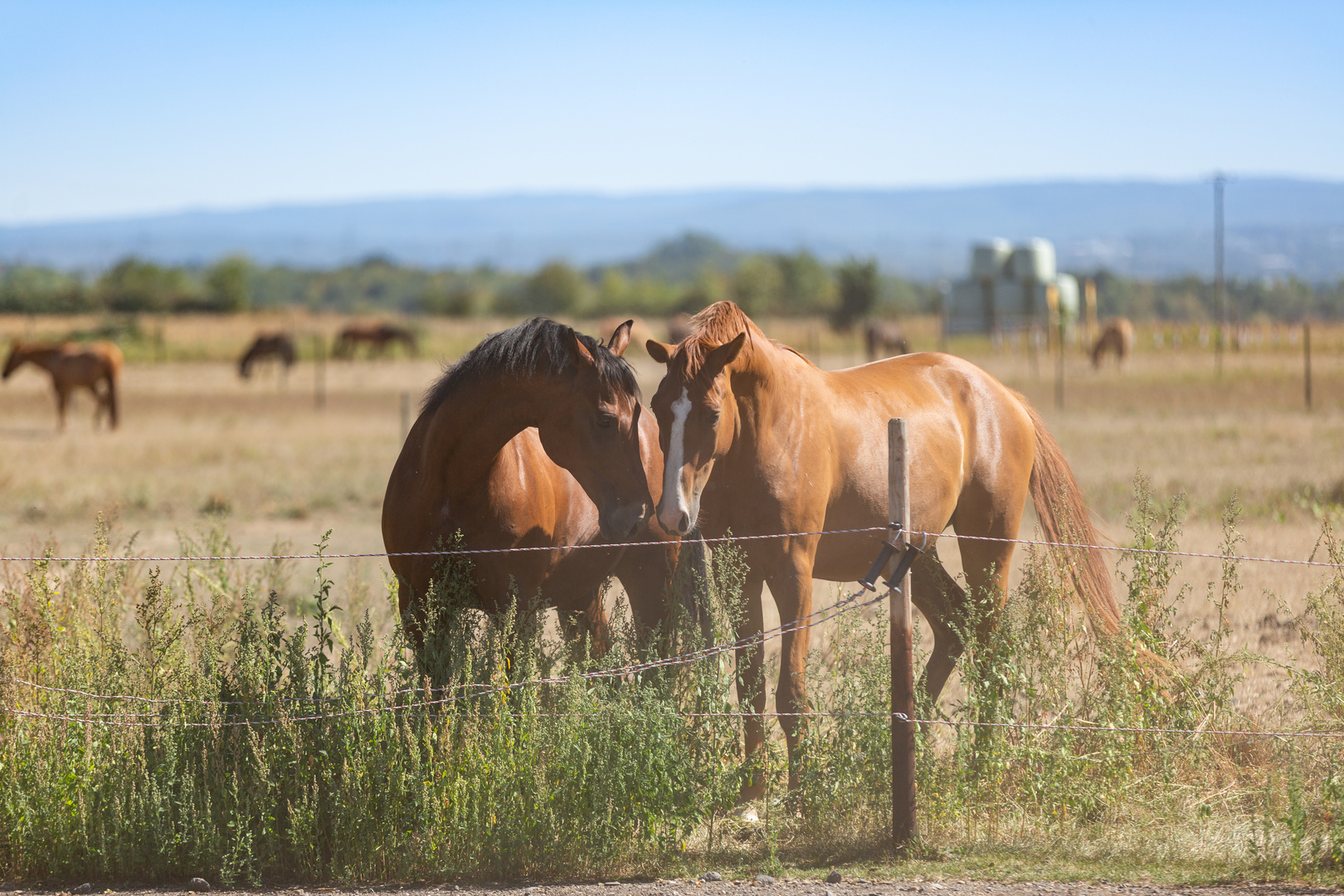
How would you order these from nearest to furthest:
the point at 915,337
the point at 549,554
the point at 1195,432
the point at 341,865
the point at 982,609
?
the point at 341,865 < the point at 549,554 < the point at 982,609 < the point at 1195,432 < the point at 915,337

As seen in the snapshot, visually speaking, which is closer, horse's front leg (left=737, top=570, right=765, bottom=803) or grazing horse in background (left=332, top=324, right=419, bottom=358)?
horse's front leg (left=737, top=570, right=765, bottom=803)

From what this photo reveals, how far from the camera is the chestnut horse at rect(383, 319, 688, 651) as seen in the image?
15.0 ft

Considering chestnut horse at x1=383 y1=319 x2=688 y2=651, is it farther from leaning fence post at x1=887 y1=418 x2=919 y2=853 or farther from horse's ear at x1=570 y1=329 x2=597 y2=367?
leaning fence post at x1=887 y1=418 x2=919 y2=853

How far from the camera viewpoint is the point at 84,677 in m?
4.72

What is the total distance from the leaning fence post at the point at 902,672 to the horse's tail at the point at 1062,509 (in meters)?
1.45

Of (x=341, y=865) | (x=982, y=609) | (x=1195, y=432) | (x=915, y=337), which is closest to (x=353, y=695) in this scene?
(x=341, y=865)

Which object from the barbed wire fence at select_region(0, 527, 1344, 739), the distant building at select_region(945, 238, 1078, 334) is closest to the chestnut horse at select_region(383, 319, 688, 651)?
the barbed wire fence at select_region(0, 527, 1344, 739)

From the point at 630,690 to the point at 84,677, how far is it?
7.26ft

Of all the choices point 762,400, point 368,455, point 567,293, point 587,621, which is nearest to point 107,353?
point 368,455

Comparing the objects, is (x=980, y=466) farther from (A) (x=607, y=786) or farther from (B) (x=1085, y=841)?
(A) (x=607, y=786)

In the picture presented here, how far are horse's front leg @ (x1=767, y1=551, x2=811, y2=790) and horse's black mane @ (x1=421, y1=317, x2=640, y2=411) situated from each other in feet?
3.32

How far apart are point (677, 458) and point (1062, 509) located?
231 cm

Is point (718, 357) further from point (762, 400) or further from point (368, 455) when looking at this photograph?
point (368, 455)

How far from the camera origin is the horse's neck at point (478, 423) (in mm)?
4672
